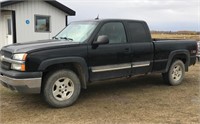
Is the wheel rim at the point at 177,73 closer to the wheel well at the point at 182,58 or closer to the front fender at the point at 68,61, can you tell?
the wheel well at the point at 182,58

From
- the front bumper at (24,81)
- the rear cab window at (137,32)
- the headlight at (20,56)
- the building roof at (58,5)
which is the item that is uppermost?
the building roof at (58,5)

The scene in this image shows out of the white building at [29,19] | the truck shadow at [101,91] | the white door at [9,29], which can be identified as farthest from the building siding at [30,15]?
the truck shadow at [101,91]

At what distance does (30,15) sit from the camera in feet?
46.3

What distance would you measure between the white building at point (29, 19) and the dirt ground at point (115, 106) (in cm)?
757

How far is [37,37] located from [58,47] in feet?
31.7

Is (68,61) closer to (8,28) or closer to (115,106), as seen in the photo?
(115,106)

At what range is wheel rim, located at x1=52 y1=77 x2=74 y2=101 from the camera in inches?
207

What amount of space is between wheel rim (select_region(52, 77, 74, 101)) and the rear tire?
333 centimetres

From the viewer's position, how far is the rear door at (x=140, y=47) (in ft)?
21.0

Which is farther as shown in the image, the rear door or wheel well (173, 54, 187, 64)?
wheel well (173, 54, 187, 64)

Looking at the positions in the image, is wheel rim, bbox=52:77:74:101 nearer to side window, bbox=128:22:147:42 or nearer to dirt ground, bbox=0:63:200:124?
dirt ground, bbox=0:63:200:124

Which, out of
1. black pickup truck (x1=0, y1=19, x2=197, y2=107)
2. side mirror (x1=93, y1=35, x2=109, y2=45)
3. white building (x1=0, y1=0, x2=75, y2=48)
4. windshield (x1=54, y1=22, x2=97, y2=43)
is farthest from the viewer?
white building (x1=0, y1=0, x2=75, y2=48)

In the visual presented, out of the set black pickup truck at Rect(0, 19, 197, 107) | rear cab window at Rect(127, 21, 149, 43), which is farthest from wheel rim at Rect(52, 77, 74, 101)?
rear cab window at Rect(127, 21, 149, 43)

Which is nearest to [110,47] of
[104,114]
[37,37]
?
[104,114]
